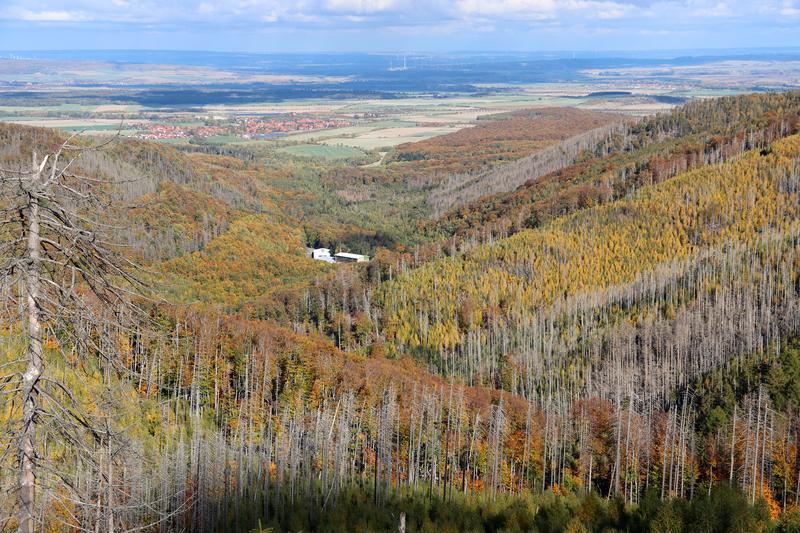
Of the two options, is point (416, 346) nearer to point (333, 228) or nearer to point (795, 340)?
point (795, 340)

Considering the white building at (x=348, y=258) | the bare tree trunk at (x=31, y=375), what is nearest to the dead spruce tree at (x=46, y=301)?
the bare tree trunk at (x=31, y=375)

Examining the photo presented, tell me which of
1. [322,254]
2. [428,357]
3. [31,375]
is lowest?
[428,357]

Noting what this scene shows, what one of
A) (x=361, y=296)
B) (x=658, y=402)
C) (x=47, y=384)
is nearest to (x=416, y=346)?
(x=361, y=296)

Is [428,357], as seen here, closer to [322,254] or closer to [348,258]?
[348,258]

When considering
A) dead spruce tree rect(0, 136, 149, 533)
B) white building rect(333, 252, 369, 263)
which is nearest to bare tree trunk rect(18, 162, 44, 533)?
dead spruce tree rect(0, 136, 149, 533)

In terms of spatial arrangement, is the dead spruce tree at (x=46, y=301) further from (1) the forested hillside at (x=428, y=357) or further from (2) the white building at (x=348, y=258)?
(2) the white building at (x=348, y=258)

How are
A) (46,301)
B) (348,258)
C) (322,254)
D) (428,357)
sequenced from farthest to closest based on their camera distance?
(322,254) < (348,258) < (428,357) < (46,301)

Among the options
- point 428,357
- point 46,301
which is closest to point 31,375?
point 46,301
